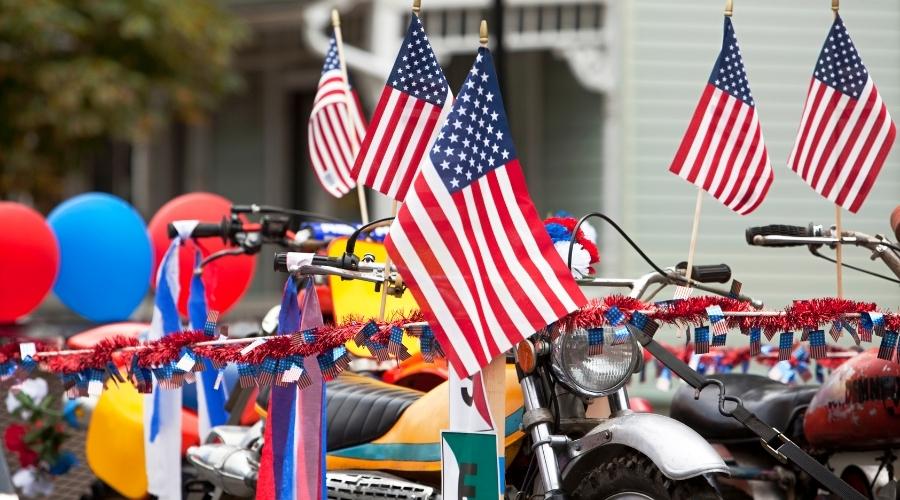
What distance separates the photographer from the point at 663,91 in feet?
39.3

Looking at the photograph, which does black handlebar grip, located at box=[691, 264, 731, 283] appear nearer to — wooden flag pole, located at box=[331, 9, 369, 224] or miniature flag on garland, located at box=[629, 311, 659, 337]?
miniature flag on garland, located at box=[629, 311, 659, 337]

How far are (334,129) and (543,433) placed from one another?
9.90 feet

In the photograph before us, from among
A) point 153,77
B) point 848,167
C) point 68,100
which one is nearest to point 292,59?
point 153,77

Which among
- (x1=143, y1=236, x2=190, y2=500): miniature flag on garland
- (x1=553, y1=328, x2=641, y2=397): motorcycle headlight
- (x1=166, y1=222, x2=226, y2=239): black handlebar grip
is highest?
(x1=166, y1=222, x2=226, y2=239): black handlebar grip

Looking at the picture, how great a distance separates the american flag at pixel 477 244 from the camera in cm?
429

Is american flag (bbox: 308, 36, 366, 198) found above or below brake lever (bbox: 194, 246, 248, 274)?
above

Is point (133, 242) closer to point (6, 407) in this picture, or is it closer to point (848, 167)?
point (6, 407)

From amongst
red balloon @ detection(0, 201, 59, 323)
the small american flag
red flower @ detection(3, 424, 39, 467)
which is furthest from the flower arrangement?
the small american flag

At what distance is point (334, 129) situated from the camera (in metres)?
7.07

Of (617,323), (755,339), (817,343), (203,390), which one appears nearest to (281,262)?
(617,323)

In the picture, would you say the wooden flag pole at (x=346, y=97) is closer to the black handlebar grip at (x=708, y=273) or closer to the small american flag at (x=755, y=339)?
the black handlebar grip at (x=708, y=273)

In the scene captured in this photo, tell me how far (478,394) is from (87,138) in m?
14.6

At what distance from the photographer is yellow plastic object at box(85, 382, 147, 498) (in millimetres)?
6832

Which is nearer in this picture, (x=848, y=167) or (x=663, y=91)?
(x=848, y=167)
